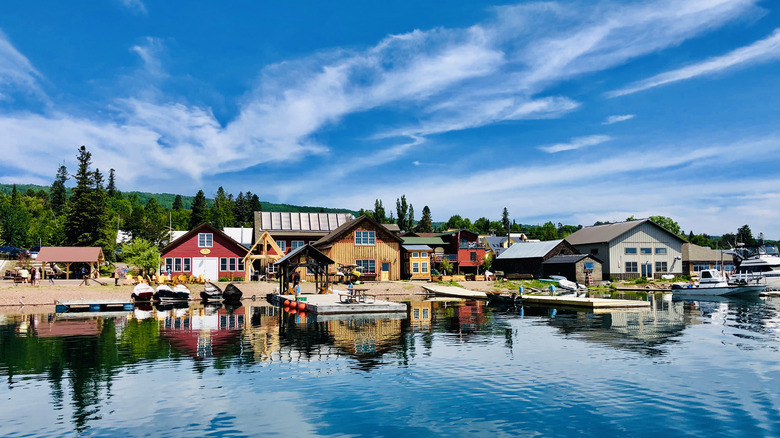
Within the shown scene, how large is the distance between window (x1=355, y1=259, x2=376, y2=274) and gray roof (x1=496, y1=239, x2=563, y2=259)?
25.8 metres

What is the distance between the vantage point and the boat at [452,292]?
5790 centimetres

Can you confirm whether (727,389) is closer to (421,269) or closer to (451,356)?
(451,356)

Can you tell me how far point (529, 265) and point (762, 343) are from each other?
5539cm

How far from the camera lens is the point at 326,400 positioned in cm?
1566

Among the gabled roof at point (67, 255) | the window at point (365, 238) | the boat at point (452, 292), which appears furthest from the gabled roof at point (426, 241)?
the gabled roof at point (67, 255)

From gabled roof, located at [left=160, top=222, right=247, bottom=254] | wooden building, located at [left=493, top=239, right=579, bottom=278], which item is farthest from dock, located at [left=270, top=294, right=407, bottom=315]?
wooden building, located at [left=493, top=239, right=579, bottom=278]

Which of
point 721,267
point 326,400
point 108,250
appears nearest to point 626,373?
point 326,400

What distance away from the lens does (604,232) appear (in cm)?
8450

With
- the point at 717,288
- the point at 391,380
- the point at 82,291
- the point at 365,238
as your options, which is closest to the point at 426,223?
the point at 365,238

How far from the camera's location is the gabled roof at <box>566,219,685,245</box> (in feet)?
262

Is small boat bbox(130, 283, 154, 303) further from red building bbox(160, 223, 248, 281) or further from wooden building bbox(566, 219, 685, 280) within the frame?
wooden building bbox(566, 219, 685, 280)

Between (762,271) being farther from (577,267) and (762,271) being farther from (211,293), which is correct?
(211,293)

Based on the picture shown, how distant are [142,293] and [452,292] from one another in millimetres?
31662

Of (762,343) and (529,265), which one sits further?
(529,265)
